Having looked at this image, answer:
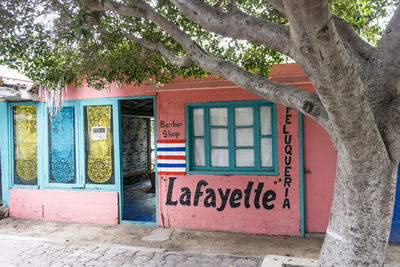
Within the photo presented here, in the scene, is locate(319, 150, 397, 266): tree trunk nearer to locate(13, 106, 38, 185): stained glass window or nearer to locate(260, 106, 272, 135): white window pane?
locate(260, 106, 272, 135): white window pane

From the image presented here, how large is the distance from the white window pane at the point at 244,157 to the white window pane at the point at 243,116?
541mm

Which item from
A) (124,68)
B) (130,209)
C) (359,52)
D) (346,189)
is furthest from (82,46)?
(346,189)

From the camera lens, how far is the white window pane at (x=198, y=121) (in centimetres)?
641

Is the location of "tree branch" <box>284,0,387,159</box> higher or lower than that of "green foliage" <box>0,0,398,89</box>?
lower

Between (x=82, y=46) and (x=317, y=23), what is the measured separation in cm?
493

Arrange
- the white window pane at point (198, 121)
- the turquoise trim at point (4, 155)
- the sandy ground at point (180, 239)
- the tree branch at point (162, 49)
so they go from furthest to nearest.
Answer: the turquoise trim at point (4, 155)
the white window pane at point (198, 121)
the sandy ground at point (180, 239)
the tree branch at point (162, 49)

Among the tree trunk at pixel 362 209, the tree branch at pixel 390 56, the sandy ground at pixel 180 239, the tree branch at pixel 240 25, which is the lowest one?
the sandy ground at pixel 180 239

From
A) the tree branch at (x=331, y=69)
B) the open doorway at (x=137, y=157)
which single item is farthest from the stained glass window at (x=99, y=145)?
the tree branch at (x=331, y=69)

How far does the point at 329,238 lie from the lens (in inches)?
122

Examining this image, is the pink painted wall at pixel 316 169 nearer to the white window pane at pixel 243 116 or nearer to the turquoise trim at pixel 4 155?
the white window pane at pixel 243 116

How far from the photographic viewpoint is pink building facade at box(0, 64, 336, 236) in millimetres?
5777

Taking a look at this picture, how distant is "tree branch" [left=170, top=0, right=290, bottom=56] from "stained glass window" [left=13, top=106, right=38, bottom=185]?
17.8ft

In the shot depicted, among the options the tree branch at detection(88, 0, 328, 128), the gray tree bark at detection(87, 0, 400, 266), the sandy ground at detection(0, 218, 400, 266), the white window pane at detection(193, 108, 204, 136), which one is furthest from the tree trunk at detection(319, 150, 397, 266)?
the white window pane at detection(193, 108, 204, 136)

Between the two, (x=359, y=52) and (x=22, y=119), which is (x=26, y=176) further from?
(x=359, y=52)
